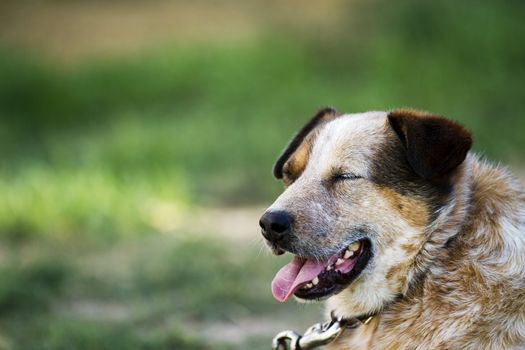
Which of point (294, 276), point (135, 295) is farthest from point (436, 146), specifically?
point (135, 295)

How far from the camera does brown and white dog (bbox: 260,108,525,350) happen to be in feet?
12.6

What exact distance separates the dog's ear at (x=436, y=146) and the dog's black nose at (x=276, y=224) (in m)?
0.68

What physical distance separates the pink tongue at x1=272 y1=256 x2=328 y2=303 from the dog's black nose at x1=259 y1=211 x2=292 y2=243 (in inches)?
9.4

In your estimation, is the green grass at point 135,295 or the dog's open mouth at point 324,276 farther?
the green grass at point 135,295

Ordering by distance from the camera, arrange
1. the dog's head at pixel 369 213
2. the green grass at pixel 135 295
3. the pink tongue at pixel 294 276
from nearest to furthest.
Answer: the dog's head at pixel 369 213
the pink tongue at pixel 294 276
the green grass at pixel 135 295

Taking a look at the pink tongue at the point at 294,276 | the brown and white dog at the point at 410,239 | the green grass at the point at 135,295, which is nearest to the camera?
the brown and white dog at the point at 410,239

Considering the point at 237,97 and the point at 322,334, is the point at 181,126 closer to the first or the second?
the point at 237,97

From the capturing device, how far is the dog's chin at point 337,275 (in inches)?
159

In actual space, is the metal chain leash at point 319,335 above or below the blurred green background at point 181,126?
below

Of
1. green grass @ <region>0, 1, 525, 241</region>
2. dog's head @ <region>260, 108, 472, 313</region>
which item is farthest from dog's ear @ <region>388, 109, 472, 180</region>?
green grass @ <region>0, 1, 525, 241</region>

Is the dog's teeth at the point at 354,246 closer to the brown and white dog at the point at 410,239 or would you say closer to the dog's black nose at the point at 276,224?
the brown and white dog at the point at 410,239

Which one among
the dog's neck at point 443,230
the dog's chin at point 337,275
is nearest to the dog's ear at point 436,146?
the dog's neck at point 443,230

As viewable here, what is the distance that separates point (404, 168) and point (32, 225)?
511 centimetres

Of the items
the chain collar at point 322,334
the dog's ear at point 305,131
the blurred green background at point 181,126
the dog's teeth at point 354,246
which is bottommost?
the chain collar at point 322,334
